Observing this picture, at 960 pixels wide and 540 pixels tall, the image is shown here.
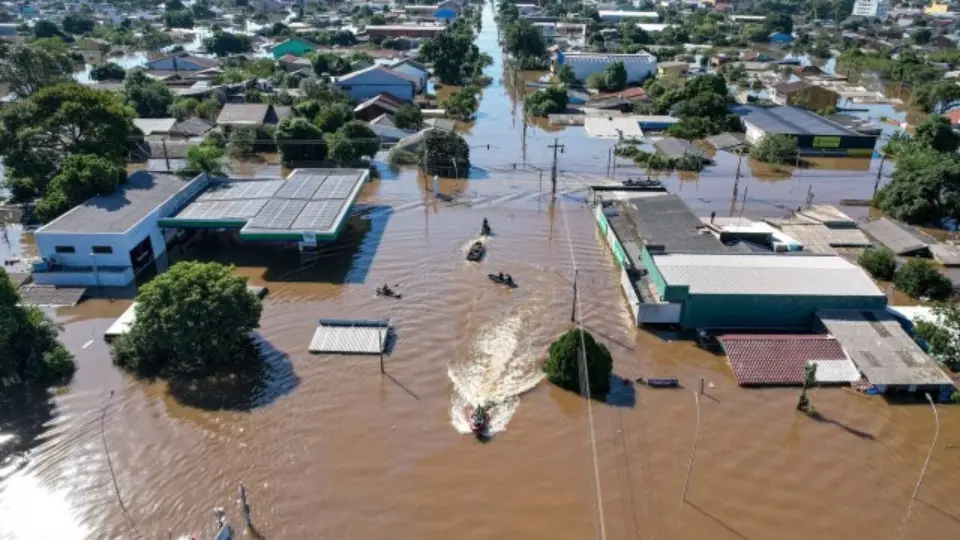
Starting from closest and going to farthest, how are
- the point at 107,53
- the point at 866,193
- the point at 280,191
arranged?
1. the point at 280,191
2. the point at 866,193
3. the point at 107,53

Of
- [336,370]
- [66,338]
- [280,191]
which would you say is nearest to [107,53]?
[280,191]

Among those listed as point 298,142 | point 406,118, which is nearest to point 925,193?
point 406,118

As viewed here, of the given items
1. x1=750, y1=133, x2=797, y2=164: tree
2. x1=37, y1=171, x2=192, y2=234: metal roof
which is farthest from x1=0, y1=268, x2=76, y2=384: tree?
x1=750, y1=133, x2=797, y2=164: tree

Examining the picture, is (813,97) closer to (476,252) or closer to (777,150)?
(777,150)

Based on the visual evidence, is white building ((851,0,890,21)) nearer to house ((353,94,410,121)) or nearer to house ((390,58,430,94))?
house ((390,58,430,94))

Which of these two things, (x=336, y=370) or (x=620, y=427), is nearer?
(x=620, y=427)

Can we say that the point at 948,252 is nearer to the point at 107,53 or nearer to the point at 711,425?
the point at 711,425
